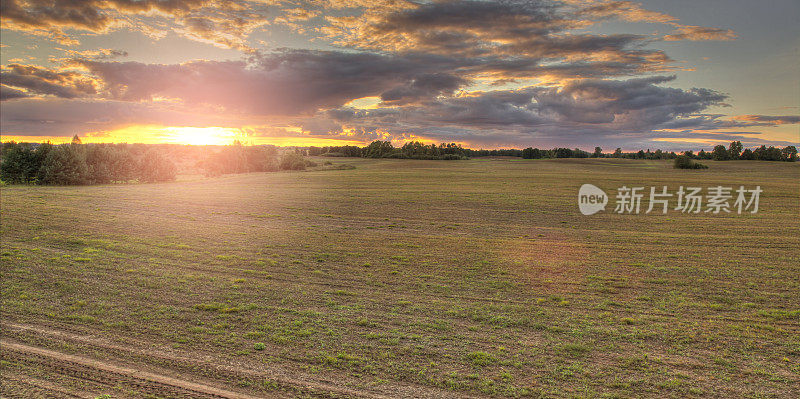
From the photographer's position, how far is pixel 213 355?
8250mm

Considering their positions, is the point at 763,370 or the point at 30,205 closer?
the point at 763,370

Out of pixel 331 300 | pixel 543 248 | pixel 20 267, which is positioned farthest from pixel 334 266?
pixel 20 267

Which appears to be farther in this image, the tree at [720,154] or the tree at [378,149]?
the tree at [378,149]

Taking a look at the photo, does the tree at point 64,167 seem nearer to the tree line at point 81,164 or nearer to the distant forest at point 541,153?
the tree line at point 81,164

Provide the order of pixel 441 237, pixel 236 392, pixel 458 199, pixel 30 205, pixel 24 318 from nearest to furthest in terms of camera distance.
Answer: pixel 236 392 → pixel 24 318 → pixel 441 237 → pixel 30 205 → pixel 458 199

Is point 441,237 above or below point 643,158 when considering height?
below

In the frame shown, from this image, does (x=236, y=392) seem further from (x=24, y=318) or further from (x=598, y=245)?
(x=598, y=245)

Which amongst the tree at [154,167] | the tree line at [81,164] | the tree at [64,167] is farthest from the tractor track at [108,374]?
the tree at [154,167]

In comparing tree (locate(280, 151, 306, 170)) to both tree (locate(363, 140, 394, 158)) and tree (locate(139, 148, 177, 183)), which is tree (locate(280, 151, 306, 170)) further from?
tree (locate(363, 140, 394, 158))

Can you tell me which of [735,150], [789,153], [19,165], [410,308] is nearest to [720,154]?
[735,150]

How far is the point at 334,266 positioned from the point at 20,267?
435 inches

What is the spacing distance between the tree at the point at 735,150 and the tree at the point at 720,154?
1.12m

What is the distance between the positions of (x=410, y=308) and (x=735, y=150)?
460ft

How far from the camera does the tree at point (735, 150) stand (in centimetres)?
11231
